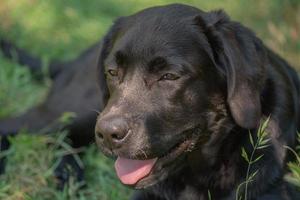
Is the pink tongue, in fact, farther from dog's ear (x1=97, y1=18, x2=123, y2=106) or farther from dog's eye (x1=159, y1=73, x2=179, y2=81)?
dog's ear (x1=97, y1=18, x2=123, y2=106)

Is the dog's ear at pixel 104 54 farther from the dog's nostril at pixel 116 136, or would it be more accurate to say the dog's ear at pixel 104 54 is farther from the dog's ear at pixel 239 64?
the dog's nostril at pixel 116 136

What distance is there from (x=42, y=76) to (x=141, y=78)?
99.1 inches

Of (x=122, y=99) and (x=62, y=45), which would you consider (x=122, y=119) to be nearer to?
(x=122, y=99)

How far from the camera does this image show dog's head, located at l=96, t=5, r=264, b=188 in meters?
3.45

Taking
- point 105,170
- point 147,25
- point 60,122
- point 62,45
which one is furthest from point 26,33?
point 147,25

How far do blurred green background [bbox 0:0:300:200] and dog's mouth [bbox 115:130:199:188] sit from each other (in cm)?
61

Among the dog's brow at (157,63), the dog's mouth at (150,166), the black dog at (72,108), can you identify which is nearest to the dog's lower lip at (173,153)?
the dog's mouth at (150,166)

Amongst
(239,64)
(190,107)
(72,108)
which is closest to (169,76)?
(190,107)

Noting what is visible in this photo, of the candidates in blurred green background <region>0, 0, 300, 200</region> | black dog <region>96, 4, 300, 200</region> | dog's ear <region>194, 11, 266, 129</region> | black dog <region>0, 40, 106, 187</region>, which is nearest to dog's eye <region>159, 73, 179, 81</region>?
black dog <region>96, 4, 300, 200</region>

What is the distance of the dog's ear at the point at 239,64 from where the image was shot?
3539 millimetres

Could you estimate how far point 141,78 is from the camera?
3.56m

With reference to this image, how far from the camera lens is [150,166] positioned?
140 inches

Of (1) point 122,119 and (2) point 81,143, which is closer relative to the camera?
(1) point 122,119

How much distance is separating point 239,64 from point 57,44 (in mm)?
3762
